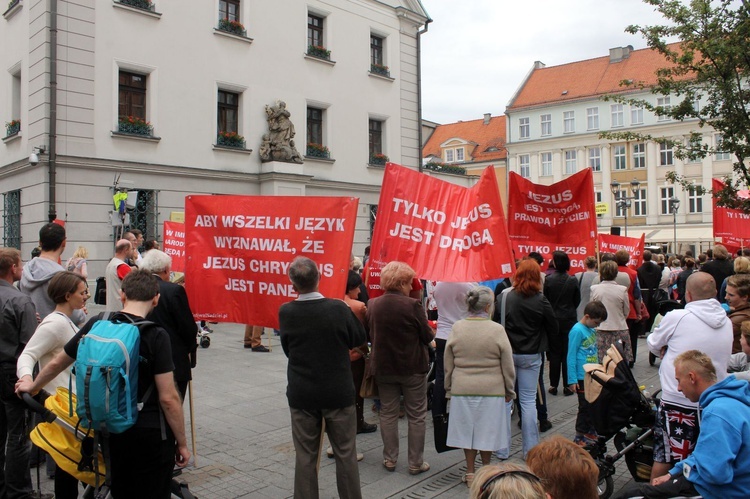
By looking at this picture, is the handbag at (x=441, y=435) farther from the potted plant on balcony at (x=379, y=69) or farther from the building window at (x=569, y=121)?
the building window at (x=569, y=121)

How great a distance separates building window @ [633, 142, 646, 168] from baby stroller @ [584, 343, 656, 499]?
5372 cm

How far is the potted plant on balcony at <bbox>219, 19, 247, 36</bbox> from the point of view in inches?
758

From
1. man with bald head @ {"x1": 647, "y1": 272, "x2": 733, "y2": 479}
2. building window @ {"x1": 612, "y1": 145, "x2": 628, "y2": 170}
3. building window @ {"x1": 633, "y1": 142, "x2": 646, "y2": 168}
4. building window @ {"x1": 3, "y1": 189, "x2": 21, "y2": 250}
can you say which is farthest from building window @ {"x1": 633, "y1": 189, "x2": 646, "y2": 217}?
man with bald head @ {"x1": 647, "y1": 272, "x2": 733, "y2": 479}

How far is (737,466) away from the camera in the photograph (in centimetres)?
331

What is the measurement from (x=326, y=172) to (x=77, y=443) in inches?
742

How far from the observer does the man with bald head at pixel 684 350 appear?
4.46 metres

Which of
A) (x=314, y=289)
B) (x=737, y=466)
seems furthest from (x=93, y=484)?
(x=737, y=466)

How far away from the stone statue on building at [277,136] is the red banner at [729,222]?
12.4m

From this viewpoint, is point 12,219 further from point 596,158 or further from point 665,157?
point 665,157

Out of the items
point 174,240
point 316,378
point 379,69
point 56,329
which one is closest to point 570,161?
point 379,69

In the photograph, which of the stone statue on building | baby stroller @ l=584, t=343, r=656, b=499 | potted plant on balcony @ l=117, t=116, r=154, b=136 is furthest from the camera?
the stone statue on building

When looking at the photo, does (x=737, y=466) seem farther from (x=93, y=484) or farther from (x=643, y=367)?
(x=643, y=367)

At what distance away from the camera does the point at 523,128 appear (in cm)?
5972

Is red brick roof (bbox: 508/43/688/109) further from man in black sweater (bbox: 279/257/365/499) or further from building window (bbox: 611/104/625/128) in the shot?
man in black sweater (bbox: 279/257/365/499)
